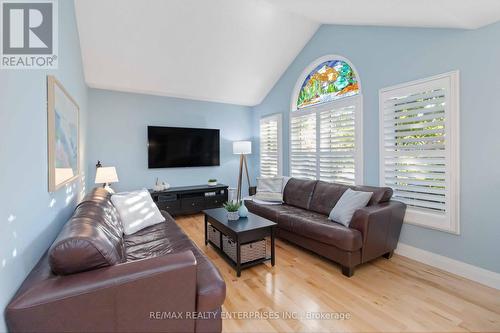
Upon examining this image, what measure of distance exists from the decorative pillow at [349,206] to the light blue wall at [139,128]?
125 inches

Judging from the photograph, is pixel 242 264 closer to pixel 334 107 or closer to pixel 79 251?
pixel 79 251

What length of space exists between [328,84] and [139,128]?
11.9ft

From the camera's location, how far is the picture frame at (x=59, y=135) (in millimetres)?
1679

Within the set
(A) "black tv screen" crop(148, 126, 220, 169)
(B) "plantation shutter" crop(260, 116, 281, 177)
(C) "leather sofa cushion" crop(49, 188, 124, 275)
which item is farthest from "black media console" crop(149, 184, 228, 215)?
(C) "leather sofa cushion" crop(49, 188, 124, 275)

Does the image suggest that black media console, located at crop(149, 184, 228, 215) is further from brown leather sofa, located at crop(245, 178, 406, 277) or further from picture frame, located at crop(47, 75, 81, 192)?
picture frame, located at crop(47, 75, 81, 192)

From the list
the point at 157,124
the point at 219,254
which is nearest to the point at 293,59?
the point at 157,124

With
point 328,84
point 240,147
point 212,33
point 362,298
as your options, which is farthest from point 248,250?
point 212,33

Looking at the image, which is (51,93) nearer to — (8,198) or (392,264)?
(8,198)

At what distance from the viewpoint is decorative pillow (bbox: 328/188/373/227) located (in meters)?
2.64

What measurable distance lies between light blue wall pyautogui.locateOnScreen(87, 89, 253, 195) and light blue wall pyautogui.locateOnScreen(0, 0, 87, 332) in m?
2.77

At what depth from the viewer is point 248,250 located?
8.41 feet

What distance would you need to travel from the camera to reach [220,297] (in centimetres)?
145

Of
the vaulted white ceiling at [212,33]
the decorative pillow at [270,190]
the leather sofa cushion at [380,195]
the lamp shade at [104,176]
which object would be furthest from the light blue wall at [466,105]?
the lamp shade at [104,176]

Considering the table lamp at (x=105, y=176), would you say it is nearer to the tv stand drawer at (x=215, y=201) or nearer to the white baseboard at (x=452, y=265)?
the tv stand drawer at (x=215, y=201)
